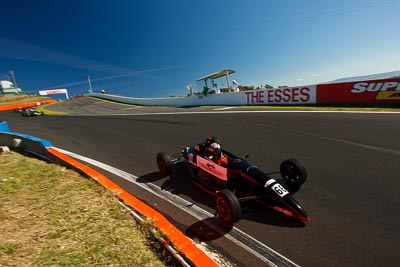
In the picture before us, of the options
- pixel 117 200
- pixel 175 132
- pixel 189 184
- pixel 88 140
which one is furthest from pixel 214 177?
pixel 88 140

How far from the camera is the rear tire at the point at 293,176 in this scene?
415cm

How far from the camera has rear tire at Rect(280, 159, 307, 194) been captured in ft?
13.6

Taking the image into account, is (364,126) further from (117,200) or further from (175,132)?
(117,200)

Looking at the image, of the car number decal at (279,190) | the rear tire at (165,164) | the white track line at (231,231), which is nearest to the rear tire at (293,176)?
the car number decal at (279,190)

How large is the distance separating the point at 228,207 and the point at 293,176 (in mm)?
1689

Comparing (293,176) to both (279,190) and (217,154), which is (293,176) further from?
(217,154)

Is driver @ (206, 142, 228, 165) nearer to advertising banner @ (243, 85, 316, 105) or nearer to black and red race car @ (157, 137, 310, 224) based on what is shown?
black and red race car @ (157, 137, 310, 224)

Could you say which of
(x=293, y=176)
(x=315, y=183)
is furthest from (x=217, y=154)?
(x=315, y=183)

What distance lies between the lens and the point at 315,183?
4.41 meters

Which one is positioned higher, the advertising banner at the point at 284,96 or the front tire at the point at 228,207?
the advertising banner at the point at 284,96

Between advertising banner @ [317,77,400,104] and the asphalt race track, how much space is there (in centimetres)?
247

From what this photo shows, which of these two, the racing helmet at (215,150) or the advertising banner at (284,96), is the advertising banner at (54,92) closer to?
the advertising banner at (284,96)

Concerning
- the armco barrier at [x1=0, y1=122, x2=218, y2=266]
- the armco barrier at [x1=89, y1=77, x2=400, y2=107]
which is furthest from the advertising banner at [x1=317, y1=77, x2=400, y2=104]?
the armco barrier at [x1=0, y1=122, x2=218, y2=266]

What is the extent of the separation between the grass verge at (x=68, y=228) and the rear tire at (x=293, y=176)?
2.61m
